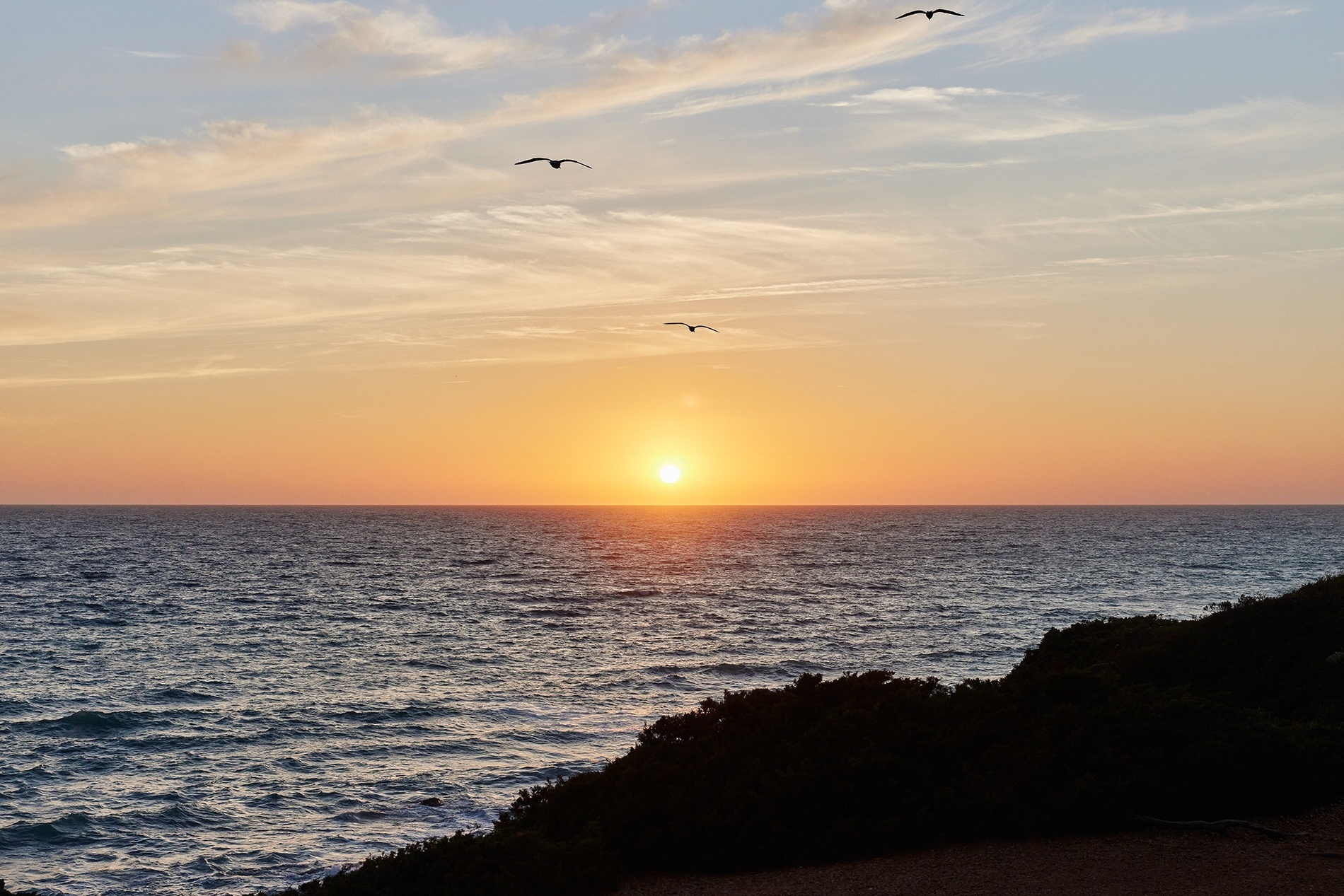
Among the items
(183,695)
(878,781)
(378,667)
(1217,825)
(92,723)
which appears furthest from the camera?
(378,667)

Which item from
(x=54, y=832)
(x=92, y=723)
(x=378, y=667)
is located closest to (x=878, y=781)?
(x=54, y=832)

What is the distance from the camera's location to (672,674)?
40.6 m

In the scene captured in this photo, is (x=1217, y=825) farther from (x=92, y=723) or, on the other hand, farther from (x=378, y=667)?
(x=378, y=667)

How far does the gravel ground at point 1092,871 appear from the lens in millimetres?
12891

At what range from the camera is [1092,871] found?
13500mm

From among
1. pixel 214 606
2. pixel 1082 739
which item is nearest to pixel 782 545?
pixel 214 606

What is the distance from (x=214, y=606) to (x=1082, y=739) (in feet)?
196

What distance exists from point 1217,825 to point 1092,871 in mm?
2378

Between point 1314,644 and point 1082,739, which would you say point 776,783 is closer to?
point 1082,739

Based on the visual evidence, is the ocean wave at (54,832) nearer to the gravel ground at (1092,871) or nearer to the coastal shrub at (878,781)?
the coastal shrub at (878,781)

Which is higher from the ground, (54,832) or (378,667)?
(378,667)

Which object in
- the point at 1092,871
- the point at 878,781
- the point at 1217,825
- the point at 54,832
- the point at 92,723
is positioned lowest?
the point at 54,832

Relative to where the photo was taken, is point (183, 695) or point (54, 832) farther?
point (183, 695)

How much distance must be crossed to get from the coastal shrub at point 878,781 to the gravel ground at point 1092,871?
1.28ft
